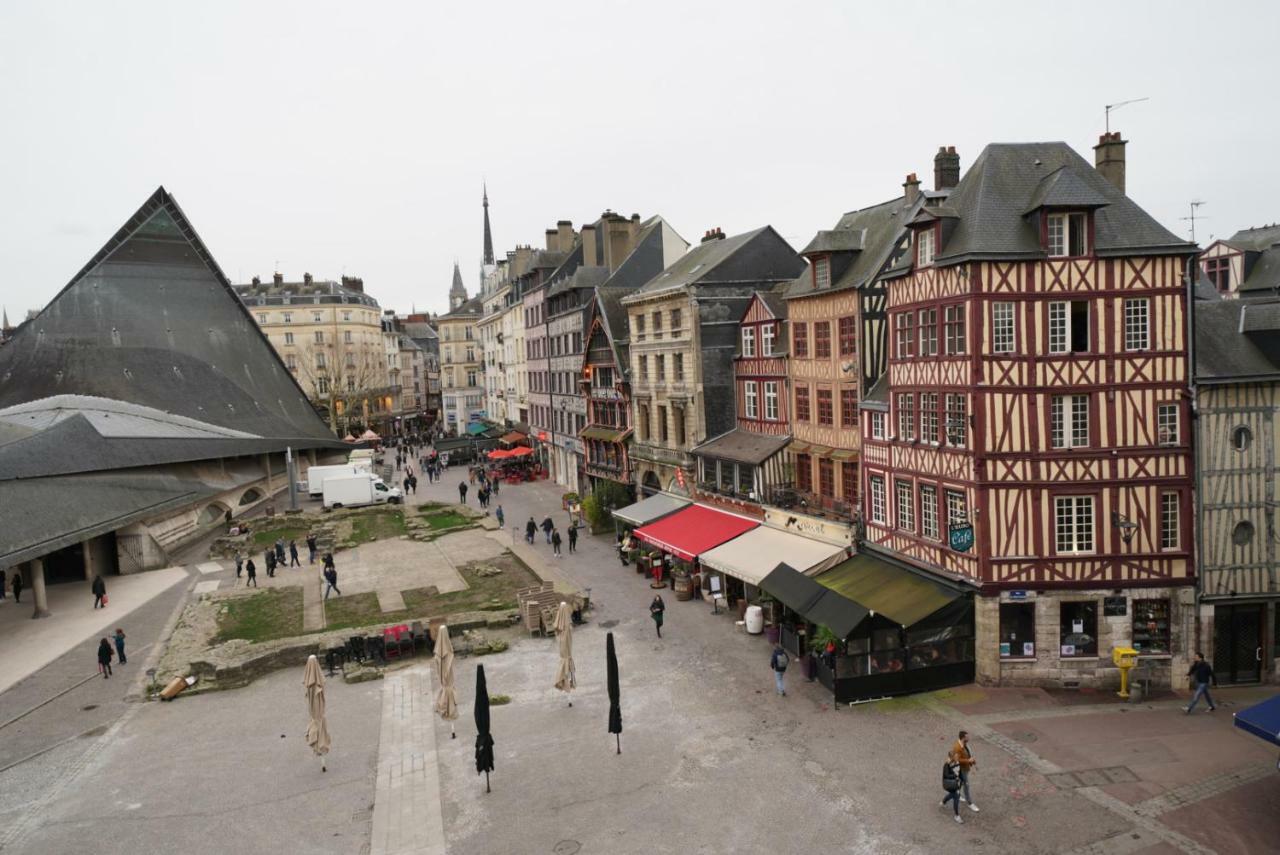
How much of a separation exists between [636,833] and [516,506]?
2975 centimetres

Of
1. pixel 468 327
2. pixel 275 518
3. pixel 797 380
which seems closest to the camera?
pixel 797 380

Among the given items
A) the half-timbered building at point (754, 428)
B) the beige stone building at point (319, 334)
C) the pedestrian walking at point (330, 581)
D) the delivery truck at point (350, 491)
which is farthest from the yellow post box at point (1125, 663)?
the beige stone building at point (319, 334)

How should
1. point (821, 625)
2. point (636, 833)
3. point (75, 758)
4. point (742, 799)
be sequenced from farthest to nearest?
1. point (821, 625)
2. point (75, 758)
3. point (742, 799)
4. point (636, 833)

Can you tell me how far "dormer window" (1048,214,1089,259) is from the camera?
1561 centimetres

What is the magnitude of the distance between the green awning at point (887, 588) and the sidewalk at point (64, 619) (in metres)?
18.5

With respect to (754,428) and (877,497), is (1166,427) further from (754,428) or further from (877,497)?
(754,428)

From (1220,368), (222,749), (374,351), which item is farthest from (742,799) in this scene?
(374,351)

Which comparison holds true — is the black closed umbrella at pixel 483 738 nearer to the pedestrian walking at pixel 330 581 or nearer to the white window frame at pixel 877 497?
the white window frame at pixel 877 497

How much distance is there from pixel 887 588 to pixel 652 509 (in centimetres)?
1243

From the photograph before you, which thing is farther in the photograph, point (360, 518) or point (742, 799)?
Result: point (360, 518)

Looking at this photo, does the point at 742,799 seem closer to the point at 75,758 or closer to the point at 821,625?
the point at 821,625

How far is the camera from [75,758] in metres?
15.0

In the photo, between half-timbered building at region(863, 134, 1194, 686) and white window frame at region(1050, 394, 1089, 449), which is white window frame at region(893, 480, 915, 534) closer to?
half-timbered building at region(863, 134, 1194, 686)

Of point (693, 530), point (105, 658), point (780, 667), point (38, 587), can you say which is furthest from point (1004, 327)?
point (38, 587)
